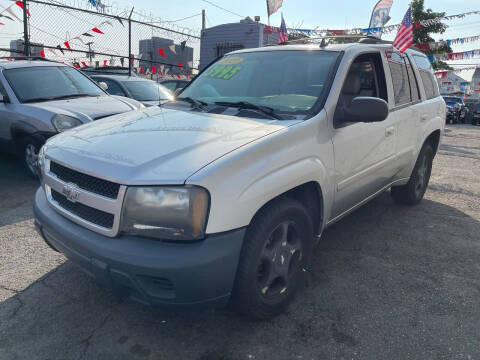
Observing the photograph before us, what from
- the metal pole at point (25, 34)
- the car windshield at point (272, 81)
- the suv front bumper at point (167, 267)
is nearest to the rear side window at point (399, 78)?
the car windshield at point (272, 81)

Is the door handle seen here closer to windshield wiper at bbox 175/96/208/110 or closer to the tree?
windshield wiper at bbox 175/96/208/110

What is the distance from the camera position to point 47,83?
5965mm

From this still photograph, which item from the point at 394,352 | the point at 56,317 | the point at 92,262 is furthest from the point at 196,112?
the point at 394,352

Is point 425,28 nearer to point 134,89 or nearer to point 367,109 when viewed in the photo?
point 134,89

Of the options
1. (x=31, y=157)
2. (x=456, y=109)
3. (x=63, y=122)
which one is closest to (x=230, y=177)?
(x=63, y=122)

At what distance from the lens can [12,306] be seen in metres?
2.65

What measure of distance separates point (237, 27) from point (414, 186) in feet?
55.5

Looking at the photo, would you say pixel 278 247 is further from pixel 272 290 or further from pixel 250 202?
pixel 250 202

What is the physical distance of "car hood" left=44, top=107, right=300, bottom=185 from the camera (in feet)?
6.70

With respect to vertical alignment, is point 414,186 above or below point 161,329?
above

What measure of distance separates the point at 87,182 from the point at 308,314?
1.62m

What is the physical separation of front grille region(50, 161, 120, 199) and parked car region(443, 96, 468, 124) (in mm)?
23757

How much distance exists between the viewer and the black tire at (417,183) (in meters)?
4.60

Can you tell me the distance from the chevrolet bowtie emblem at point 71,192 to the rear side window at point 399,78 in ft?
9.48
